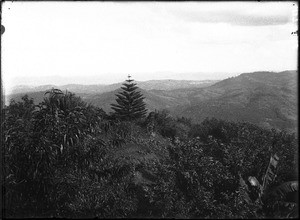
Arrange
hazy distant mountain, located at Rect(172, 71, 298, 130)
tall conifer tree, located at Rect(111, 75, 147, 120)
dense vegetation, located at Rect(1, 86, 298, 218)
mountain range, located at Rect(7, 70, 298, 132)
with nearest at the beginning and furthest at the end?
dense vegetation, located at Rect(1, 86, 298, 218), tall conifer tree, located at Rect(111, 75, 147, 120), hazy distant mountain, located at Rect(172, 71, 298, 130), mountain range, located at Rect(7, 70, 298, 132)

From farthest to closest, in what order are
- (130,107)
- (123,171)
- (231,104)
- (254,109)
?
(231,104), (254,109), (130,107), (123,171)

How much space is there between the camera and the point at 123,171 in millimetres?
10320

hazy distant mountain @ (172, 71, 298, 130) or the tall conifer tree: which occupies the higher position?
the tall conifer tree

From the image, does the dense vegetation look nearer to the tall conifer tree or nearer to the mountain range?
the tall conifer tree

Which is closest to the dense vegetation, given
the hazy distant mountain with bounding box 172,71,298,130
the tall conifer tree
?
the tall conifer tree

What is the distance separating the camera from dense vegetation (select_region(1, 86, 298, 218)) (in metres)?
9.12

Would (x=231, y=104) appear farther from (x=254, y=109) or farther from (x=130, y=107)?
(x=130, y=107)

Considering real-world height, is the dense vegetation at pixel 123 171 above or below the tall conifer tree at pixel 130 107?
below

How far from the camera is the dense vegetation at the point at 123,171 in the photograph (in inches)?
359

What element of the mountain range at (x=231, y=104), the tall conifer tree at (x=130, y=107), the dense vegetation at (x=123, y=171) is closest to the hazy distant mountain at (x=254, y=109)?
the mountain range at (x=231, y=104)

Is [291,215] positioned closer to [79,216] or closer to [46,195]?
[79,216]

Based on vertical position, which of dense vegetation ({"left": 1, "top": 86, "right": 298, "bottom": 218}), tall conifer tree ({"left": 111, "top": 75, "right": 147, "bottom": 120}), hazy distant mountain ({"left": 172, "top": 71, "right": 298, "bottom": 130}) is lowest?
hazy distant mountain ({"left": 172, "top": 71, "right": 298, "bottom": 130})

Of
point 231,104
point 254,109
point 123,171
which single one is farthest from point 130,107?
point 231,104

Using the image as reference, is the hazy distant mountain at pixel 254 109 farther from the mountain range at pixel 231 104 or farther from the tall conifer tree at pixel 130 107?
the tall conifer tree at pixel 130 107
